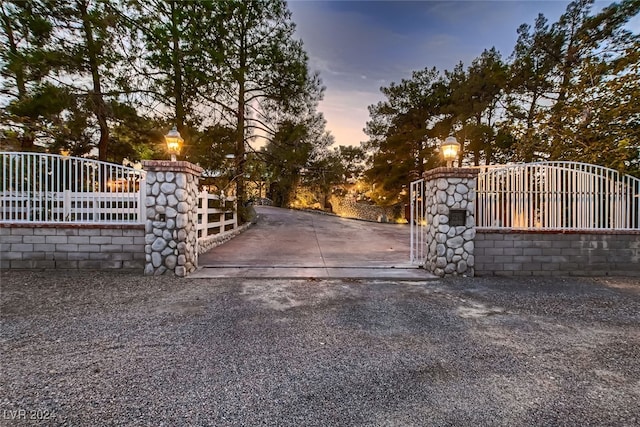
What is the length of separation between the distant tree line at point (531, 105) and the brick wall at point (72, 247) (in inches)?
342

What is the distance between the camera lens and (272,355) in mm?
Result: 2285

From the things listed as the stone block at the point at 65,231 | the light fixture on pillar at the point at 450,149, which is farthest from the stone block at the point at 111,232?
the light fixture on pillar at the point at 450,149

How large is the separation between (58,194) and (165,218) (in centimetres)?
195

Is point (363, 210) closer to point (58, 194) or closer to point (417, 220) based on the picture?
point (417, 220)

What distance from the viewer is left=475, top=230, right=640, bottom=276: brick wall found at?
4.95 m

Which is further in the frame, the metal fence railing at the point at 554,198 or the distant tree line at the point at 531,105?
the distant tree line at the point at 531,105

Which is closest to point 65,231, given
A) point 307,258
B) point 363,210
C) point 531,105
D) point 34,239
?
point 34,239

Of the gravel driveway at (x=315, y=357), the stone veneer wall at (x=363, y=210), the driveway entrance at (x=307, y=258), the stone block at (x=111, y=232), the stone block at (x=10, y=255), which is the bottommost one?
the gravel driveway at (x=315, y=357)

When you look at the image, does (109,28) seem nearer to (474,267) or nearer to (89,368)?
(89,368)

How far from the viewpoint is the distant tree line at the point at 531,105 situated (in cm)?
615

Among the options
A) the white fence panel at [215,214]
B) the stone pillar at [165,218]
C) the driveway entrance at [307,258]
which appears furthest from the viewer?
the white fence panel at [215,214]

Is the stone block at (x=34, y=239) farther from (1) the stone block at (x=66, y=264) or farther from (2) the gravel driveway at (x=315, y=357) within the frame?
(2) the gravel driveway at (x=315, y=357)

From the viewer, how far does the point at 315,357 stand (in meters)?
2.27

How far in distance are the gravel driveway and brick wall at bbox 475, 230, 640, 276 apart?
1.00 metres
